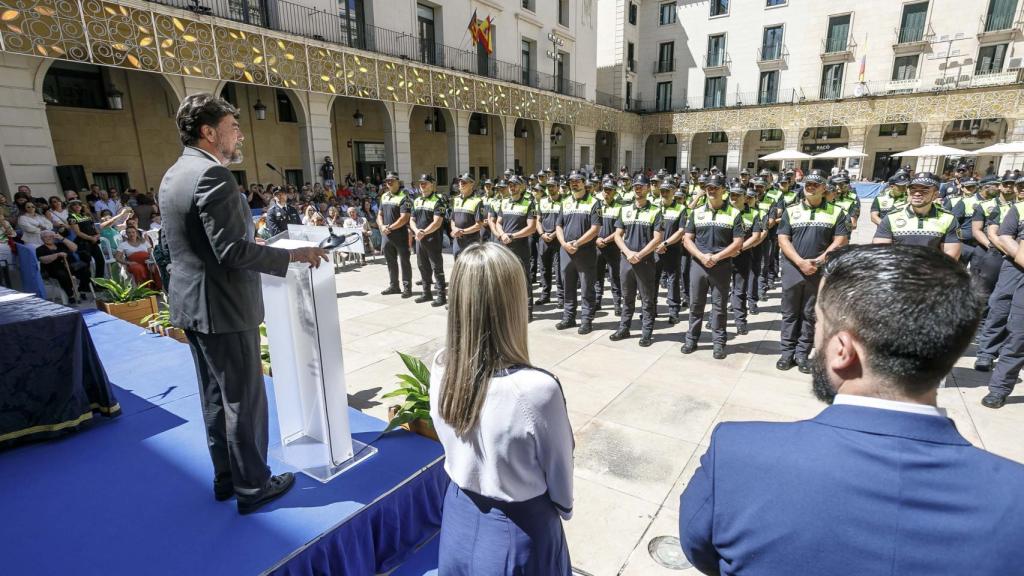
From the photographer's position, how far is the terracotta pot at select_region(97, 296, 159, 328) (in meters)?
6.21

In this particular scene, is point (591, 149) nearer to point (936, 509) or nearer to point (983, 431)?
point (983, 431)

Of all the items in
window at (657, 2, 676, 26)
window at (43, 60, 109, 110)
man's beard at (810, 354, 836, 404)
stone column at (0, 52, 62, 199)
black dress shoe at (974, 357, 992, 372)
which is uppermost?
window at (657, 2, 676, 26)

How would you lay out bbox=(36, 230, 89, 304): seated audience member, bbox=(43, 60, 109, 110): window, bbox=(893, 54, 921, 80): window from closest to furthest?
bbox=(36, 230, 89, 304): seated audience member → bbox=(43, 60, 109, 110): window → bbox=(893, 54, 921, 80): window

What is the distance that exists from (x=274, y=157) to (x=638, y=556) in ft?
59.4

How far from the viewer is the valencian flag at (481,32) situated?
65.7 ft

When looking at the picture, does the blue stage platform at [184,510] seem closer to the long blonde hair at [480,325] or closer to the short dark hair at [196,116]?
the long blonde hair at [480,325]

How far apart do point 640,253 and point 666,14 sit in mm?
38827

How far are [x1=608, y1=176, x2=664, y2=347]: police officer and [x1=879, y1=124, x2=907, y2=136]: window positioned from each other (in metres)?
34.0

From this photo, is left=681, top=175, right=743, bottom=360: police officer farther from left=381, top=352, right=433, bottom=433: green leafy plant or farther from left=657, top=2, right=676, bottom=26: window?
left=657, top=2, right=676, bottom=26: window

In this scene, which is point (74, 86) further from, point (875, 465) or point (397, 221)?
point (875, 465)

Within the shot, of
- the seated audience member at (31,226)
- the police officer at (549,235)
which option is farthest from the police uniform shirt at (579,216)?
the seated audience member at (31,226)

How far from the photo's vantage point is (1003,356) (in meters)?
4.34

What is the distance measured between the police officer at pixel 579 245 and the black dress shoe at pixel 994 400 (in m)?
3.87

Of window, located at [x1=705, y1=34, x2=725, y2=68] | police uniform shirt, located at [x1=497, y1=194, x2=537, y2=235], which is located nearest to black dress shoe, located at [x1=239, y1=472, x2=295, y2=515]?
police uniform shirt, located at [x1=497, y1=194, x2=537, y2=235]
